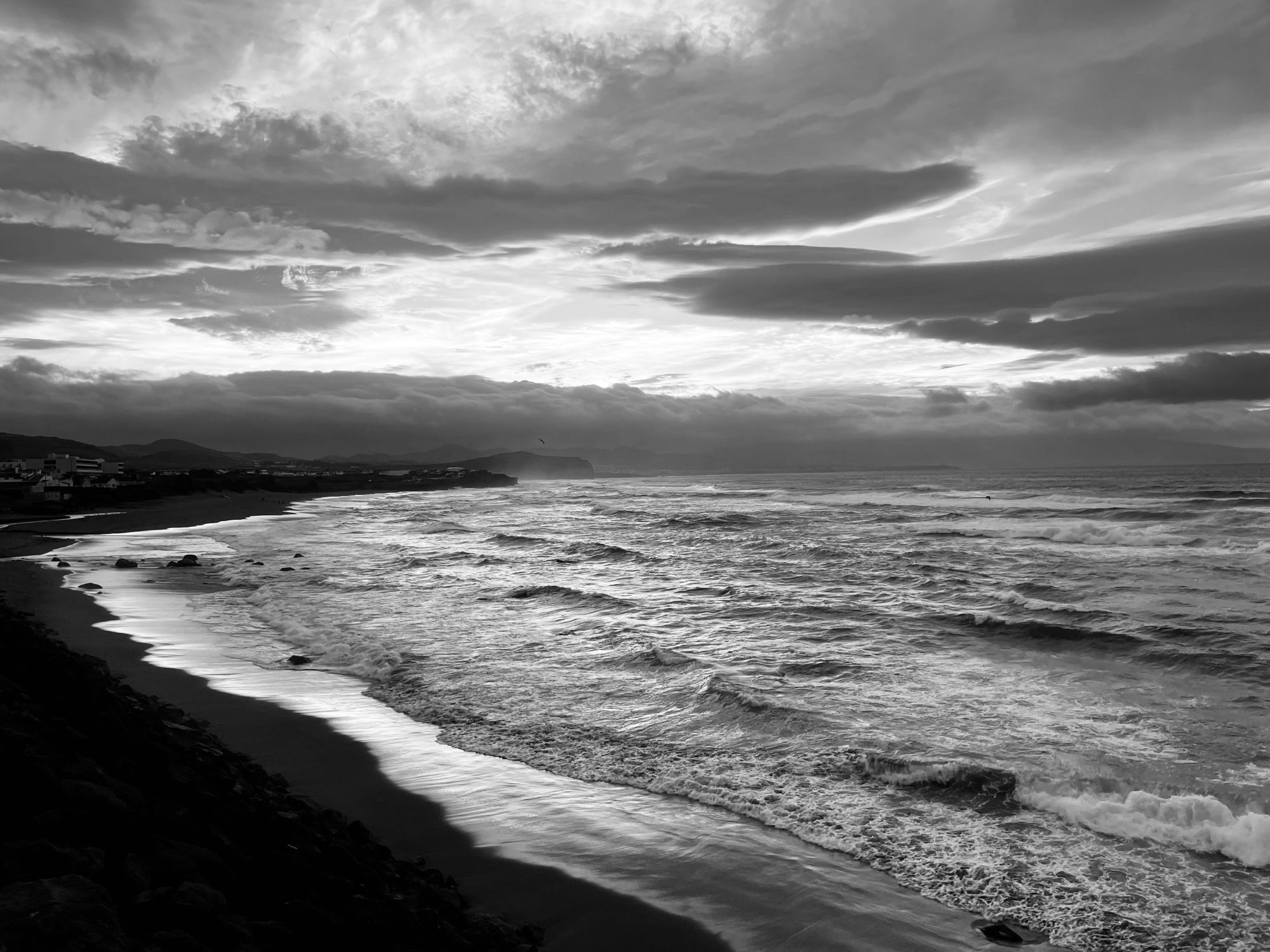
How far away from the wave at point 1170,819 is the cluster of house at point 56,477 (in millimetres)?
81074

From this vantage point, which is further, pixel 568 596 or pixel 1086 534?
pixel 1086 534

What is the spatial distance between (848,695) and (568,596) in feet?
38.9

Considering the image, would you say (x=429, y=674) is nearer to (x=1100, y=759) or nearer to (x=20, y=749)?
(x=20, y=749)

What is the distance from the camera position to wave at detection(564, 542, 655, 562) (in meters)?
33.8

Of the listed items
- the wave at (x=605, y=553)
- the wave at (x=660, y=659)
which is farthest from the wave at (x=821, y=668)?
the wave at (x=605, y=553)

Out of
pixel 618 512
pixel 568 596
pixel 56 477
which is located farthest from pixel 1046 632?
pixel 56 477

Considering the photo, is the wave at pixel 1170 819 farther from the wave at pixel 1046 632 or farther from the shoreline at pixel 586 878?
the wave at pixel 1046 632

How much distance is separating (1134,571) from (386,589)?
2491cm

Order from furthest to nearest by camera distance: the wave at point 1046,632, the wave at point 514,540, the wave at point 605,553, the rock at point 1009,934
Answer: the wave at point 514,540 < the wave at point 605,553 < the wave at point 1046,632 < the rock at point 1009,934

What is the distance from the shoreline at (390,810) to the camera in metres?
6.47

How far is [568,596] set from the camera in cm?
2386

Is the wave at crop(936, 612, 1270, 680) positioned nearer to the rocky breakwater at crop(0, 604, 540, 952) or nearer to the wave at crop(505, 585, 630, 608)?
the wave at crop(505, 585, 630, 608)

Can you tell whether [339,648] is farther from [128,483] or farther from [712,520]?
[128,483]

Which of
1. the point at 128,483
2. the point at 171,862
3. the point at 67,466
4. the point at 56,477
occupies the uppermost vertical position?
the point at 67,466
